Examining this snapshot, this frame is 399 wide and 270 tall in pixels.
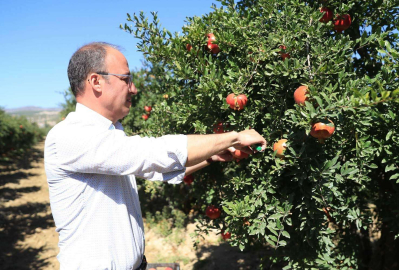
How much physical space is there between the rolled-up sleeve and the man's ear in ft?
0.78

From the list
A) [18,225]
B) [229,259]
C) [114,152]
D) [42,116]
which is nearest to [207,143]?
[114,152]

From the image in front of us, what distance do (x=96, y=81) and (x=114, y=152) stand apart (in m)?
0.42

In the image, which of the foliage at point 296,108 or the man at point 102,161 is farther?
the foliage at point 296,108

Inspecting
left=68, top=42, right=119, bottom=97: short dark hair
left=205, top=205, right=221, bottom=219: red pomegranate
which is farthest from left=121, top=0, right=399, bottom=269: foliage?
left=68, top=42, right=119, bottom=97: short dark hair

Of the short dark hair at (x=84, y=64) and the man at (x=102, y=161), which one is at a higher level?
the short dark hair at (x=84, y=64)

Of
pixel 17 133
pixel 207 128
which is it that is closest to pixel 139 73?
pixel 207 128

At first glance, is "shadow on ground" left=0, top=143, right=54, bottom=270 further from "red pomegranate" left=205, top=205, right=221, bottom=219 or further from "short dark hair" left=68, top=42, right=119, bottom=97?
"short dark hair" left=68, top=42, right=119, bottom=97

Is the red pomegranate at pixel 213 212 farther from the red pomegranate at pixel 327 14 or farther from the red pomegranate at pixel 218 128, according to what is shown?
the red pomegranate at pixel 327 14

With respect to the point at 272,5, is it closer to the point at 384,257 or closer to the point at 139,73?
the point at 384,257

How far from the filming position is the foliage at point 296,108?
170cm

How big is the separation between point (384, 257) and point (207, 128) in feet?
7.24

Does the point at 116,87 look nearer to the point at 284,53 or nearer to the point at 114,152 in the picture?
the point at 114,152

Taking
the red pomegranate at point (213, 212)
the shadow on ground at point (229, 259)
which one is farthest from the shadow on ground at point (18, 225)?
the red pomegranate at point (213, 212)

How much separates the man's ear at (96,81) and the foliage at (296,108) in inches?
26.8
